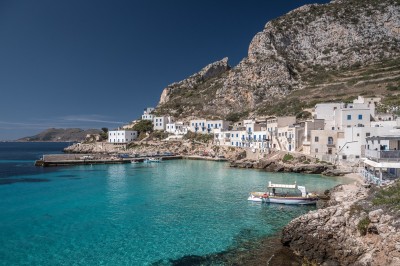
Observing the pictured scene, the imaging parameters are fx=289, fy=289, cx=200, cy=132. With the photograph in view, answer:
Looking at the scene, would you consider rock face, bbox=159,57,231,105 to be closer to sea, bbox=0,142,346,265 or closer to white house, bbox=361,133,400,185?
sea, bbox=0,142,346,265

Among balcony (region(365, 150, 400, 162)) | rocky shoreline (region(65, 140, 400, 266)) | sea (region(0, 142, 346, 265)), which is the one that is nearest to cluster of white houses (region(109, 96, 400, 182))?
balcony (region(365, 150, 400, 162))

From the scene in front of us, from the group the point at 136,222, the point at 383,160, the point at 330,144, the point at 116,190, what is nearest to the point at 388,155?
the point at 383,160

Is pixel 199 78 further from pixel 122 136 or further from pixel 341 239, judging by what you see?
pixel 341 239

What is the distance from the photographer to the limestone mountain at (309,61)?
9616 cm

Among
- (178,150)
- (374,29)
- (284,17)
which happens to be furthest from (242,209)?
(284,17)

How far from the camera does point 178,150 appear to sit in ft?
279

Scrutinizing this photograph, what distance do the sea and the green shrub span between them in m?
5.93

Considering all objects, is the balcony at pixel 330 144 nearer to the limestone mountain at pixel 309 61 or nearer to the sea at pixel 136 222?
the sea at pixel 136 222

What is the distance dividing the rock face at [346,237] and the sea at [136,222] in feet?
10.2

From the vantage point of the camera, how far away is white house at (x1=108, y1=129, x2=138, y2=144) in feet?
332

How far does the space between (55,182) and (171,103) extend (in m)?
87.2

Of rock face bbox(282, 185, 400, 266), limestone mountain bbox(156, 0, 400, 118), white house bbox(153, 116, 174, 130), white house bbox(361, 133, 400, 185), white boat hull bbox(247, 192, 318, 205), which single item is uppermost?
limestone mountain bbox(156, 0, 400, 118)

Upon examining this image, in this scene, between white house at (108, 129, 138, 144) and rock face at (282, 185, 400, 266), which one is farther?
white house at (108, 129, 138, 144)

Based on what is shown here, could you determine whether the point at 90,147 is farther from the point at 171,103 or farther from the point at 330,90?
the point at 330,90
